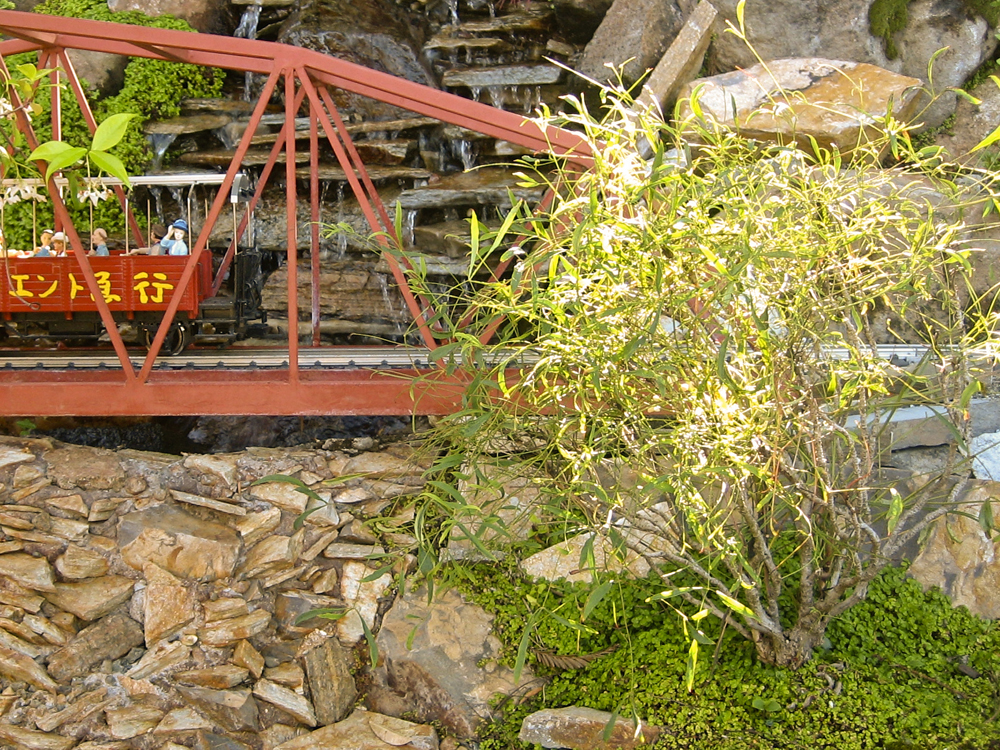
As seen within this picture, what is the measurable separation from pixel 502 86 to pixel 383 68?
1928mm

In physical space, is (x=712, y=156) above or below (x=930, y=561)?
above

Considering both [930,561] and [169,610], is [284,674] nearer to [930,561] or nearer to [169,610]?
[169,610]

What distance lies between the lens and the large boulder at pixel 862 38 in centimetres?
955

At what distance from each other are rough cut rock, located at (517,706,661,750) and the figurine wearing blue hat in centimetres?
488

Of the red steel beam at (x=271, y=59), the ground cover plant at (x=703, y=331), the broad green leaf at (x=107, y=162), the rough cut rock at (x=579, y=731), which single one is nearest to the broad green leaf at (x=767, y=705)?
the ground cover plant at (x=703, y=331)

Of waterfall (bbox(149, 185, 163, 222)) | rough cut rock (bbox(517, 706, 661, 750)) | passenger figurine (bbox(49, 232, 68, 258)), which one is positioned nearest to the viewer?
rough cut rock (bbox(517, 706, 661, 750))

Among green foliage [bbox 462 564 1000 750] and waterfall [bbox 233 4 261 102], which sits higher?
waterfall [bbox 233 4 261 102]

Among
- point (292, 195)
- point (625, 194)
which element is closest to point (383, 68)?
point (292, 195)

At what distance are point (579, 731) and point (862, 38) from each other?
8.46m

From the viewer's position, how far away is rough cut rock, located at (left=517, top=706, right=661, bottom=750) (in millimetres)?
4562

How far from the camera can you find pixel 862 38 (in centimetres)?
962

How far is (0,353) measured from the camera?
7.45 metres

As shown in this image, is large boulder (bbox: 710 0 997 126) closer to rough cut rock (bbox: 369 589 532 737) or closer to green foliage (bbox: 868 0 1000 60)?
green foliage (bbox: 868 0 1000 60)

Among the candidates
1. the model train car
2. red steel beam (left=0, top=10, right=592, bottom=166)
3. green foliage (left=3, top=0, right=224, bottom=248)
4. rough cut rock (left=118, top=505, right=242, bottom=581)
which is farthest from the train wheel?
green foliage (left=3, top=0, right=224, bottom=248)
